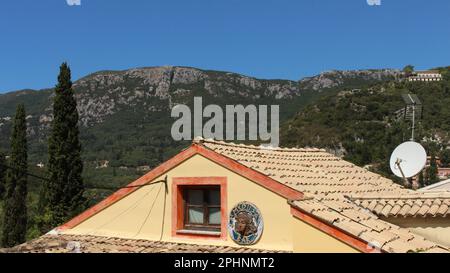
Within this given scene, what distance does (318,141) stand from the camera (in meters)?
64.2

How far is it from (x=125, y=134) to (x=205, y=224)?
99.3m

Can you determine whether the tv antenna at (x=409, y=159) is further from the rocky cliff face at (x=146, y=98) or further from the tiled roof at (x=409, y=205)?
the rocky cliff face at (x=146, y=98)

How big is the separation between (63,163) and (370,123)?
Result: 151ft

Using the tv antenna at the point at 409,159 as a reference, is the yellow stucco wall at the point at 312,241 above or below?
below

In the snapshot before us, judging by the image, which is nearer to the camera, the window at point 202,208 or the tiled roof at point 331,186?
the tiled roof at point 331,186

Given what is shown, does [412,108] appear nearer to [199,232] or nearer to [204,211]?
[204,211]

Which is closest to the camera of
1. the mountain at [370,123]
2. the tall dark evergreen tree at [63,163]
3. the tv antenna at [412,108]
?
the tv antenna at [412,108]

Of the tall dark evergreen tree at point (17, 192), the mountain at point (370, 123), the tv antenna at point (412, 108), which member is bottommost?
the tall dark evergreen tree at point (17, 192)

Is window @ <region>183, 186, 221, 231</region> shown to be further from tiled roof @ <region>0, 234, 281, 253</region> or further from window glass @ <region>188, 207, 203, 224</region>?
tiled roof @ <region>0, 234, 281, 253</region>

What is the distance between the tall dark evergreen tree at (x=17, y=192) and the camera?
1430 inches

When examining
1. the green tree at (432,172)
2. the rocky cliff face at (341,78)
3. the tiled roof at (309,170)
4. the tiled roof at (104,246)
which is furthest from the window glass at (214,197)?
the rocky cliff face at (341,78)

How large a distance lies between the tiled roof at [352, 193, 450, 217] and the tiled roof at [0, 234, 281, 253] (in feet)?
8.21

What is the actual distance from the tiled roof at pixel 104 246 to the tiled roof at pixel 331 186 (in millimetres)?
1552
